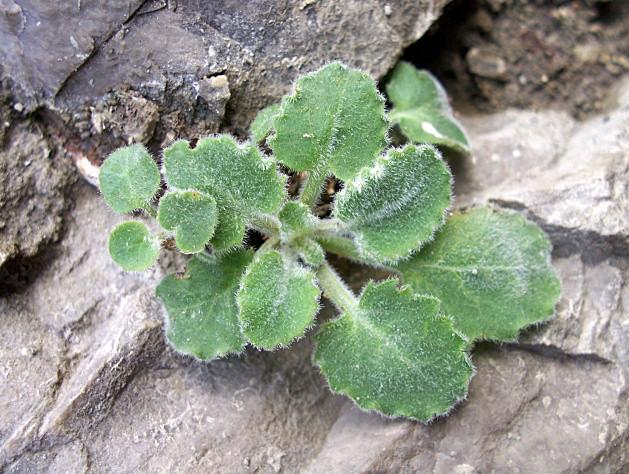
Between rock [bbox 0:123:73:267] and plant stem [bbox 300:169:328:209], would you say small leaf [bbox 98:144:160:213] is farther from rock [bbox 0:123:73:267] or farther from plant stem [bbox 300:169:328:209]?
plant stem [bbox 300:169:328:209]

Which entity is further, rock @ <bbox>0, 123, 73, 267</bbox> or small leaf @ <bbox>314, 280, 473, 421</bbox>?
rock @ <bbox>0, 123, 73, 267</bbox>

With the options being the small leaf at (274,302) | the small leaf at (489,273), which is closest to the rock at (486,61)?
the small leaf at (489,273)

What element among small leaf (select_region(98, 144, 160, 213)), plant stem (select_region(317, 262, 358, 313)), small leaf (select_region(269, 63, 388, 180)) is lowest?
plant stem (select_region(317, 262, 358, 313))

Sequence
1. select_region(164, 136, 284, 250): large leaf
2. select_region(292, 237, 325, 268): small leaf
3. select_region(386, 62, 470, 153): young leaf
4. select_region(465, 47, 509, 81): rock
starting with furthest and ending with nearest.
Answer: select_region(465, 47, 509, 81): rock, select_region(386, 62, 470, 153): young leaf, select_region(292, 237, 325, 268): small leaf, select_region(164, 136, 284, 250): large leaf

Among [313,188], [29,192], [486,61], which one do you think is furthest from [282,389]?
[486,61]

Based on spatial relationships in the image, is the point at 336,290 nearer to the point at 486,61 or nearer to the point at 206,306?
the point at 206,306

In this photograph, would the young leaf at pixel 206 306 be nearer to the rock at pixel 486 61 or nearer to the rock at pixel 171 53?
the rock at pixel 171 53

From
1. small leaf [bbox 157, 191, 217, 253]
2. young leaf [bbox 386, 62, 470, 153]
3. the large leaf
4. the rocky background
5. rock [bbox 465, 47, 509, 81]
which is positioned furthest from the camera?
rock [bbox 465, 47, 509, 81]

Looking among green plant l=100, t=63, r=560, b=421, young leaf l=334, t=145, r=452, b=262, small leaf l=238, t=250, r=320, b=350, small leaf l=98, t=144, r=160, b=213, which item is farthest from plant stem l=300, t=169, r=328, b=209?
small leaf l=98, t=144, r=160, b=213
